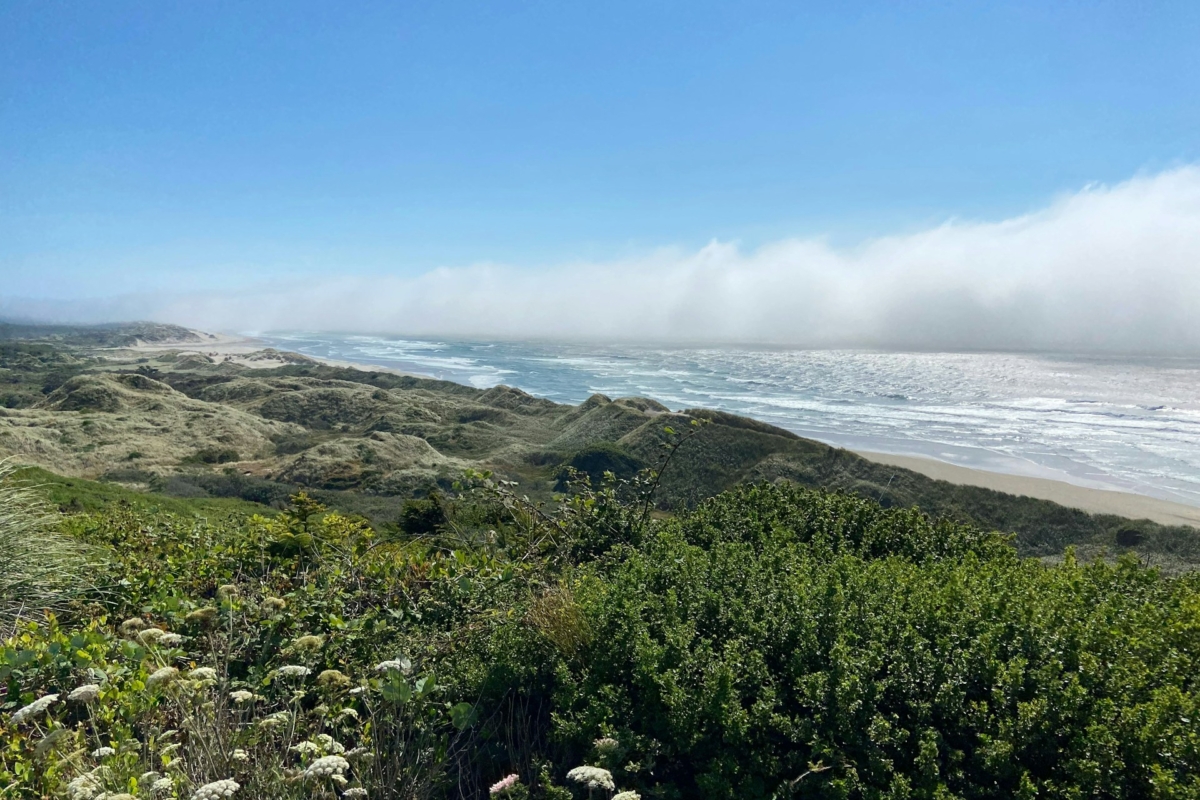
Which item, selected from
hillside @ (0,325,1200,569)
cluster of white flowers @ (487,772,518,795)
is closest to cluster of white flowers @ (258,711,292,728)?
cluster of white flowers @ (487,772,518,795)

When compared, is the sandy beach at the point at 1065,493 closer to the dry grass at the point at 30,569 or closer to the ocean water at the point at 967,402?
the ocean water at the point at 967,402

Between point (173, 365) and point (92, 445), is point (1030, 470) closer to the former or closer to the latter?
point (92, 445)

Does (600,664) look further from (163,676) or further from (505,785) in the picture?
(163,676)

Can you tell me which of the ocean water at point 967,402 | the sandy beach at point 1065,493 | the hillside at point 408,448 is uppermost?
the ocean water at point 967,402

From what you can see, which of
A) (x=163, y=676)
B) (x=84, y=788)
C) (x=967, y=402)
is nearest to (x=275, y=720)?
(x=163, y=676)

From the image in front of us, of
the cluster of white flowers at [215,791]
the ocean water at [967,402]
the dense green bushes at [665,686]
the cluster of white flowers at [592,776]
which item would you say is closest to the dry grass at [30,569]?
the dense green bushes at [665,686]

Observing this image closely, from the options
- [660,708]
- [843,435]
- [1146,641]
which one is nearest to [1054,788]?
[1146,641]
